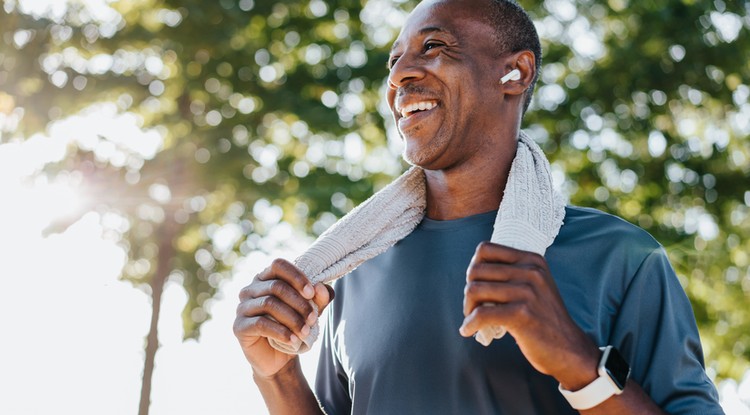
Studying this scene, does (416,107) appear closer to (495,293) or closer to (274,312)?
Result: (274,312)

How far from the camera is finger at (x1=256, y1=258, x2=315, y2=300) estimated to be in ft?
6.31

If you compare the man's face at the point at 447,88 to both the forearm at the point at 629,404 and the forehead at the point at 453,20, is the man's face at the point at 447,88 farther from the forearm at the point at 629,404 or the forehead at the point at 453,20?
the forearm at the point at 629,404

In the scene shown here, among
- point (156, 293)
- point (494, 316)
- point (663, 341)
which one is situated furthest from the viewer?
point (156, 293)

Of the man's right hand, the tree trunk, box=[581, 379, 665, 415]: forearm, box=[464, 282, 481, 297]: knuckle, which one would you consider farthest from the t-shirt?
the tree trunk

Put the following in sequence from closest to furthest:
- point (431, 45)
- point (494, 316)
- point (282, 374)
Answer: point (494, 316) < point (282, 374) < point (431, 45)

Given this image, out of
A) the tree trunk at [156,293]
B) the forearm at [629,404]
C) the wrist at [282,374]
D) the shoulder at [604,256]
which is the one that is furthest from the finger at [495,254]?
the tree trunk at [156,293]

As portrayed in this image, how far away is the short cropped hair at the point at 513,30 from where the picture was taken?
2373 millimetres

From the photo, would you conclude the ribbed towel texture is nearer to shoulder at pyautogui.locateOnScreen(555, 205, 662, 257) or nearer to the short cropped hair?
shoulder at pyautogui.locateOnScreen(555, 205, 662, 257)

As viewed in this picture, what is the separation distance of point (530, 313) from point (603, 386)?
21cm

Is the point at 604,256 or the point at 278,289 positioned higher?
the point at 278,289

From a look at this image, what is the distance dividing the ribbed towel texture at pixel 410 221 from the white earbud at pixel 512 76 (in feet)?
0.50

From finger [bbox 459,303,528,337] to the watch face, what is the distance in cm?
21

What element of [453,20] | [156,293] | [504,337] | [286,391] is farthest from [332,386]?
[156,293]

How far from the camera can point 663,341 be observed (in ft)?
5.91
